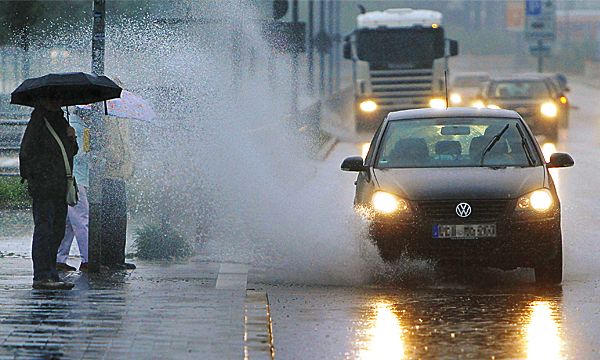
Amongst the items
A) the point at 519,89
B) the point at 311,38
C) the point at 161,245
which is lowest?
the point at 519,89

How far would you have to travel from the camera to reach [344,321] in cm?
973

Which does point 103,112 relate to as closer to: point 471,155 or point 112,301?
point 112,301

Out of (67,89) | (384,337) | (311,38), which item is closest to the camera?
(384,337)

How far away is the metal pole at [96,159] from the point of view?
39.5 ft

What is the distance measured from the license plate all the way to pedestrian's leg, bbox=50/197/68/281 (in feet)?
9.29

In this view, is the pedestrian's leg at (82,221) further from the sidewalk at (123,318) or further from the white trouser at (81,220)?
the sidewalk at (123,318)

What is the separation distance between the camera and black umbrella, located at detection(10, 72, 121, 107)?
1105 cm

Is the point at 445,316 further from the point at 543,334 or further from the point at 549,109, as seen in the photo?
the point at 549,109

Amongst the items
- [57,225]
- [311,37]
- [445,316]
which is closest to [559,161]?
[445,316]

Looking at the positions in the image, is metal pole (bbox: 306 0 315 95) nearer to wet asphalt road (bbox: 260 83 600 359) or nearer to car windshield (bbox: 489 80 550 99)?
car windshield (bbox: 489 80 550 99)

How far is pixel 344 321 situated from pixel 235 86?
15.1 metres

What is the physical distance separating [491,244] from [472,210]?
29 cm

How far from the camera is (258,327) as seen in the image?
360 inches

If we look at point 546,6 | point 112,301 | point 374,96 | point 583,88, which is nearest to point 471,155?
point 112,301
